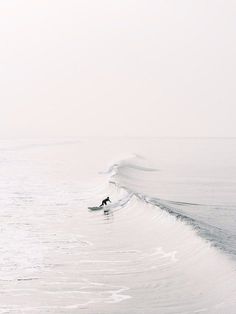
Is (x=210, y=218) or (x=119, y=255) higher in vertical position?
(x=210, y=218)

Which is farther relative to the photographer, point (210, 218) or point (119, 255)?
point (210, 218)

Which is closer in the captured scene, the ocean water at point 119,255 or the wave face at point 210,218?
the ocean water at point 119,255

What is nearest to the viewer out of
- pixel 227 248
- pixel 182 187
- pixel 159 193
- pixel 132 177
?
pixel 227 248

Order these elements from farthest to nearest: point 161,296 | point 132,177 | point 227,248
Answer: point 132,177, point 227,248, point 161,296

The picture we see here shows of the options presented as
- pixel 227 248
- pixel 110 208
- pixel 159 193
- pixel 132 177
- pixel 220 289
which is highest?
pixel 132 177

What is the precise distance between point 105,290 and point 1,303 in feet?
Answer: 11.5

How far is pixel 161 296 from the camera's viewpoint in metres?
15.9

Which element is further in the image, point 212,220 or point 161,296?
point 212,220

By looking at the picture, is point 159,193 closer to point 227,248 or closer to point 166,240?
point 166,240

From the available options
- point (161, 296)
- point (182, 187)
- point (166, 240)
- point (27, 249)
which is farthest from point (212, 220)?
point (182, 187)

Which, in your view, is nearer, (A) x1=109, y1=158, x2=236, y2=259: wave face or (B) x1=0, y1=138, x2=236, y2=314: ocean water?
(B) x1=0, y1=138, x2=236, y2=314: ocean water

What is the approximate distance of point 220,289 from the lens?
52.8 feet

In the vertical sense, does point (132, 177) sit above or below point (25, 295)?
above

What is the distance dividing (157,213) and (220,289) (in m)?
15.4
